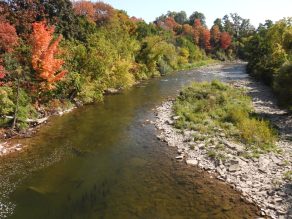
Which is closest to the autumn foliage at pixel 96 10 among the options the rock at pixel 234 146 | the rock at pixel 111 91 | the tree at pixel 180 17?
the rock at pixel 111 91

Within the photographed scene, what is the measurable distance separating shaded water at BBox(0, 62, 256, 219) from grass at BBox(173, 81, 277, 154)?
3.99 m

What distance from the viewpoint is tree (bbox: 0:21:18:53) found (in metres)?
27.7

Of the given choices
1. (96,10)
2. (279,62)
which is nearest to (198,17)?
(96,10)

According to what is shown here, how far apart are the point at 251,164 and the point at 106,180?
8.42 m

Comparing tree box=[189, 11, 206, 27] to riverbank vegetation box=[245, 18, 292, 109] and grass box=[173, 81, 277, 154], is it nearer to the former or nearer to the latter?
riverbank vegetation box=[245, 18, 292, 109]

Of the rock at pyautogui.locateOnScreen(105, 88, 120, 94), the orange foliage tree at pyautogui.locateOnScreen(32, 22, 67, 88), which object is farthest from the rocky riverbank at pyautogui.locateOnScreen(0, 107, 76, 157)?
the rock at pyautogui.locateOnScreen(105, 88, 120, 94)

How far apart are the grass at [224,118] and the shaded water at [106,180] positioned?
399 centimetres

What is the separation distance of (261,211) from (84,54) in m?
27.1

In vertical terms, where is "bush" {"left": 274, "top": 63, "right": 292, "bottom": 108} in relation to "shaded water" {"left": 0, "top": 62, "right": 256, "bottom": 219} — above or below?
above

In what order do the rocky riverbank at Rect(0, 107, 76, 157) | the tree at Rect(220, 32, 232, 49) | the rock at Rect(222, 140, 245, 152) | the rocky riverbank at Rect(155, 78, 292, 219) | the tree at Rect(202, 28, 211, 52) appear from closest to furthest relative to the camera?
the rocky riverbank at Rect(155, 78, 292, 219) → the rock at Rect(222, 140, 245, 152) → the rocky riverbank at Rect(0, 107, 76, 157) → the tree at Rect(202, 28, 211, 52) → the tree at Rect(220, 32, 232, 49)

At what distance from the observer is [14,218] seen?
13070 millimetres

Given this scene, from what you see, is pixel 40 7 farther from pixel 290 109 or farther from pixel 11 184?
pixel 290 109

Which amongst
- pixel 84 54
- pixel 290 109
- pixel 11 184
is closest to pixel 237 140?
pixel 290 109

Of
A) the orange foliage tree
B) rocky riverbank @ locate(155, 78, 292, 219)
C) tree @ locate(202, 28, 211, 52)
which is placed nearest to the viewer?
rocky riverbank @ locate(155, 78, 292, 219)
